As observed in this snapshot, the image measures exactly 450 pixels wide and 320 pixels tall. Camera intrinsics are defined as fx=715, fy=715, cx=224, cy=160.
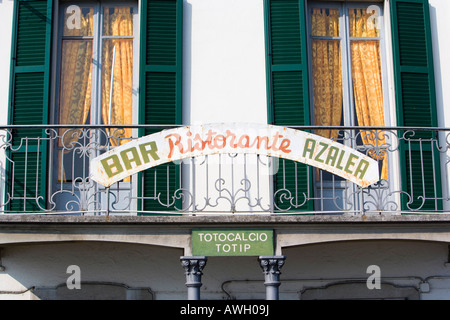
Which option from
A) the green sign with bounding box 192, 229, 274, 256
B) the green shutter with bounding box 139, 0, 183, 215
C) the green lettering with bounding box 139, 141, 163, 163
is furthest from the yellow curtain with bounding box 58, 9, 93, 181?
the green sign with bounding box 192, 229, 274, 256

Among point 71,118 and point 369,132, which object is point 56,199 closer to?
point 71,118

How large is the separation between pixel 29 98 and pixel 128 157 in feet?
6.43

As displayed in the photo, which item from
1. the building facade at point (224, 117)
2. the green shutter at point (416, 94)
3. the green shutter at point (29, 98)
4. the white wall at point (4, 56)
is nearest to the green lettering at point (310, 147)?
the building facade at point (224, 117)

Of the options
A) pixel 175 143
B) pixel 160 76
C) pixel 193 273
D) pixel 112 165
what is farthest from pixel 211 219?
pixel 160 76

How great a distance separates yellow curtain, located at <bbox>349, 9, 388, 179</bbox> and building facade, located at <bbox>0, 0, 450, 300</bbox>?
0.06 ft

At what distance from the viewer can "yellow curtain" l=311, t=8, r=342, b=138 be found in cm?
920

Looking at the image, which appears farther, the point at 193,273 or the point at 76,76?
the point at 76,76

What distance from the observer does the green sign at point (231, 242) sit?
25.1 ft

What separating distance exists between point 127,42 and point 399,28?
139 inches

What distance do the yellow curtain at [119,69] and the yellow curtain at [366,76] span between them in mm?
2926

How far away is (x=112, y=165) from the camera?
7715mm

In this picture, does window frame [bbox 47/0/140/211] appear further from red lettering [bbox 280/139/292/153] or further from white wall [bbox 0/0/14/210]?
red lettering [bbox 280/139/292/153]

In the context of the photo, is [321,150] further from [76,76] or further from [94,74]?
[76,76]

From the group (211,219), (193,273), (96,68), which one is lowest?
(193,273)
